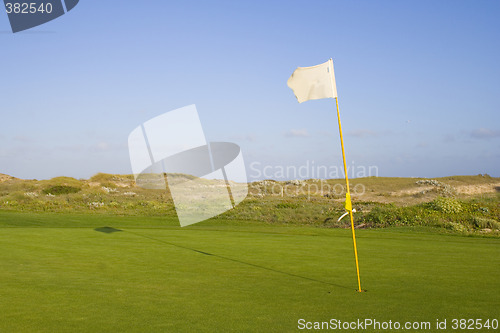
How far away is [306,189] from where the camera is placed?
6988 cm

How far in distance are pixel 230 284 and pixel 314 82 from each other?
3925mm

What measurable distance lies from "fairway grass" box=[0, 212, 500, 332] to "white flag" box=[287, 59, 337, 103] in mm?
3402

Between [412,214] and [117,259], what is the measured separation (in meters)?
18.2

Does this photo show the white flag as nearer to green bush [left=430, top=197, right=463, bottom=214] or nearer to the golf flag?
the golf flag

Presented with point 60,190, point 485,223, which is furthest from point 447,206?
point 60,190

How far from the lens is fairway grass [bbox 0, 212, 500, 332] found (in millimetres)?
6016

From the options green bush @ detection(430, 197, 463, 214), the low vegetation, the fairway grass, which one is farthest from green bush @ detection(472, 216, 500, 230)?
the fairway grass

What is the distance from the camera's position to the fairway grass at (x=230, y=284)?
19.7 feet

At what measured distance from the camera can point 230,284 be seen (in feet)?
27.3

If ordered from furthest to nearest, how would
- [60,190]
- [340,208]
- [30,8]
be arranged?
[60,190]
[340,208]
[30,8]

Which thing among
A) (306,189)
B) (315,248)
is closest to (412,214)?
(315,248)

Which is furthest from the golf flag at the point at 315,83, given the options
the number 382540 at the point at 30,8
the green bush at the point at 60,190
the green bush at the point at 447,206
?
the green bush at the point at 60,190

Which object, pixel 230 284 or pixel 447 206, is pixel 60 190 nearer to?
pixel 447 206

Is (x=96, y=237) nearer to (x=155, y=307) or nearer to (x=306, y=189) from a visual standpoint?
(x=155, y=307)
